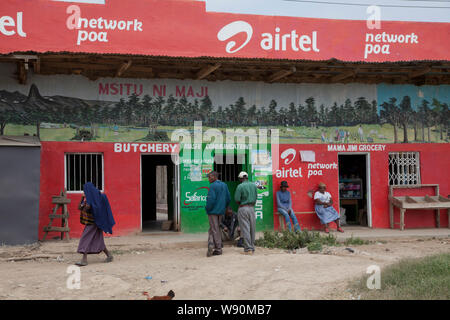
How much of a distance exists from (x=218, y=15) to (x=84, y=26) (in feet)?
10.4

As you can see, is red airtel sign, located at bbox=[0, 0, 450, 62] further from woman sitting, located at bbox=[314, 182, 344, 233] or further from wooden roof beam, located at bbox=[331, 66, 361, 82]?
woman sitting, located at bbox=[314, 182, 344, 233]

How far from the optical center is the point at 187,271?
7.84m

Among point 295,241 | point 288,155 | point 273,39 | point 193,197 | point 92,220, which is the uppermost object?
point 273,39

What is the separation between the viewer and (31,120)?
436 inches

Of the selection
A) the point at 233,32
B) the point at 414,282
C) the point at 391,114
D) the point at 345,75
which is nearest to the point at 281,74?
the point at 233,32

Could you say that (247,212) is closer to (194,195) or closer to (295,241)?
(295,241)

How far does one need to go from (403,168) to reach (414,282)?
8032mm

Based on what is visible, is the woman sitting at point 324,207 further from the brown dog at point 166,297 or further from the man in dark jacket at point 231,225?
the brown dog at point 166,297

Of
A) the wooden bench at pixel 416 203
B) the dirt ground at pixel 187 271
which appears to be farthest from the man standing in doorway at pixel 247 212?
the wooden bench at pixel 416 203

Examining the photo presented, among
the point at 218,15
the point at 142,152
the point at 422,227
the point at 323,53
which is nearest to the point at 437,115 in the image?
the point at 422,227

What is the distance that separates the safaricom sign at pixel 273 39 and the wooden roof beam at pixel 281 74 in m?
0.53

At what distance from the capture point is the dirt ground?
21.3 feet

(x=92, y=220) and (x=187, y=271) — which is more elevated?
(x=92, y=220)

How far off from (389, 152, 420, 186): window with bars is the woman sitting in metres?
2.18
